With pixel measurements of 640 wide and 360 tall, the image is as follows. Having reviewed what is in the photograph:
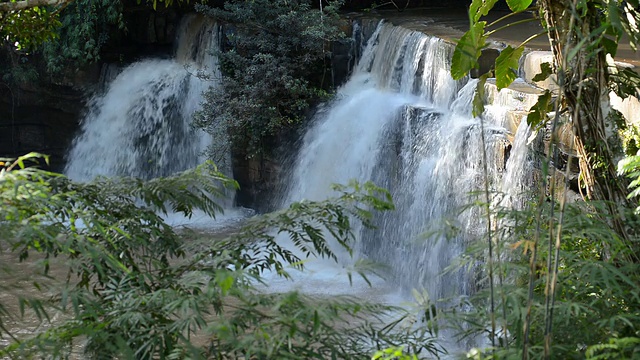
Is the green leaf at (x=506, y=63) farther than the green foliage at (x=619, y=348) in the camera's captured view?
Yes

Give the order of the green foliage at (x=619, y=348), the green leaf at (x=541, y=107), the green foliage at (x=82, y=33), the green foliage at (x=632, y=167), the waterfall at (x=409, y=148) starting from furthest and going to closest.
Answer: the green foliage at (x=82, y=33) < the waterfall at (x=409, y=148) < the green leaf at (x=541, y=107) < the green foliage at (x=632, y=167) < the green foliage at (x=619, y=348)

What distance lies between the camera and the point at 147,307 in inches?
96.9

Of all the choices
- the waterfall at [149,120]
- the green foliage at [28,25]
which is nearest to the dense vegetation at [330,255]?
the green foliage at [28,25]

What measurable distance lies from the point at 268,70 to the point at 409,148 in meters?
2.40

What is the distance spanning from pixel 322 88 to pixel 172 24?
10.3ft

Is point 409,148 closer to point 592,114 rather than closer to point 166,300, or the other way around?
point 592,114

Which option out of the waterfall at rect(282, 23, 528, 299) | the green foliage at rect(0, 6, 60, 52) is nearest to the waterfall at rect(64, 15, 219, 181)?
the waterfall at rect(282, 23, 528, 299)

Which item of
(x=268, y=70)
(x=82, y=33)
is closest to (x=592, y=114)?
(x=268, y=70)

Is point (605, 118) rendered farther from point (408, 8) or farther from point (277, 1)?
point (408, 8)

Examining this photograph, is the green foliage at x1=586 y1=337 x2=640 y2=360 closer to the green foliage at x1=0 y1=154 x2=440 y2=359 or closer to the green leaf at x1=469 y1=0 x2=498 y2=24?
the green foliage at x1=0 y1=154 x2=440 y2=359

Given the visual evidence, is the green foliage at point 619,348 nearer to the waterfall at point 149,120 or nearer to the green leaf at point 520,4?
the green leaf at point 520,4

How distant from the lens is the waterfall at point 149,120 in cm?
1116

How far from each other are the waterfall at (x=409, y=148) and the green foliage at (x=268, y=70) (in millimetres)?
454

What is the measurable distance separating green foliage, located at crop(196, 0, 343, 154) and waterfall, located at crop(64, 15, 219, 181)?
2.75ft
